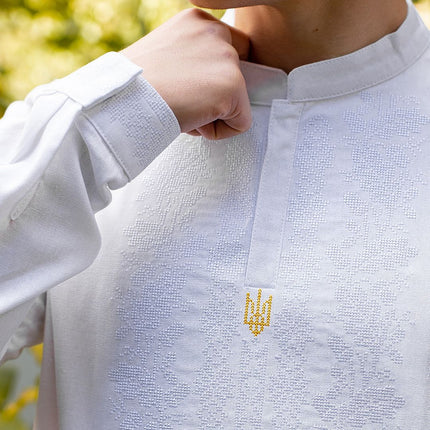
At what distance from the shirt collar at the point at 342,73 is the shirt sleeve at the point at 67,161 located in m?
0.14

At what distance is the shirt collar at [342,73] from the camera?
88 centimetres

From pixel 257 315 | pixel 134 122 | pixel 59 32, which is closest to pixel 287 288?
pixel 257 315

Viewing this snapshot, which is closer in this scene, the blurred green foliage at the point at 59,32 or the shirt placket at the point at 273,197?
the shirt placket at the point at 273,197

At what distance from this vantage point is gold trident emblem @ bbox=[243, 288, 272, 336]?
2.73 ft

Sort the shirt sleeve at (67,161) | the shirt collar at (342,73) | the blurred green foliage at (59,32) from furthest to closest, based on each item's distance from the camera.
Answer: the blurred green foliage at (59,32)
the shirt collar at (342,73)
the shirt sleeve at (67,161)

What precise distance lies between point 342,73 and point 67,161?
33 cm

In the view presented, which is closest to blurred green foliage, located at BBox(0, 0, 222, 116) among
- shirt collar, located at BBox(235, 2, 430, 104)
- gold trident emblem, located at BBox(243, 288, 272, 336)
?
shirt collar, located at BBox(235, 2, 430, 104)

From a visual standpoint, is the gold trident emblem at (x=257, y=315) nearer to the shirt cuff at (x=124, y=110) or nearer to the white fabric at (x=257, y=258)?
the white fabric at (x=257, y=258)

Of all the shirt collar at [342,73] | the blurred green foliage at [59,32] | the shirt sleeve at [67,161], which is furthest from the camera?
the blurred green foliage at [59,32]

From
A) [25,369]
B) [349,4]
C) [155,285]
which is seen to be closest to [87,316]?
[155,285]

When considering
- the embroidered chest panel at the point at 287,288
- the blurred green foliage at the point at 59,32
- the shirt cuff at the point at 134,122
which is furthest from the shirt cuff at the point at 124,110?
the blurred green foliage at the point at 59,32

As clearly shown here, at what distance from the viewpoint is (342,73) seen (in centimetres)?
89

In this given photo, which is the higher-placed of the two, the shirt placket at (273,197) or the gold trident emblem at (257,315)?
the shirt placket at (273,197)

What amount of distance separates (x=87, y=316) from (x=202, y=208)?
19 cm
